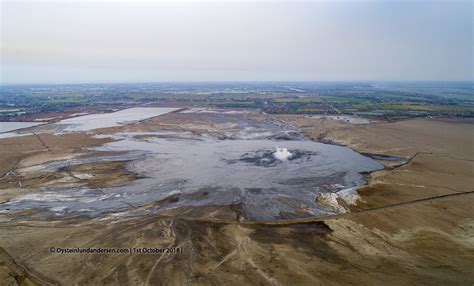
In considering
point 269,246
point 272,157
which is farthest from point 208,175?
point 269,246

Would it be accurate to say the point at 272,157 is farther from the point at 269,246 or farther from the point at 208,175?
the point at 269,246

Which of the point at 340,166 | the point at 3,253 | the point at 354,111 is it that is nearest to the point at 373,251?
the point at 340,166

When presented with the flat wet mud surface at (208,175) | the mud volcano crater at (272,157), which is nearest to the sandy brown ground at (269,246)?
the flat wet mud surface at (208,175)

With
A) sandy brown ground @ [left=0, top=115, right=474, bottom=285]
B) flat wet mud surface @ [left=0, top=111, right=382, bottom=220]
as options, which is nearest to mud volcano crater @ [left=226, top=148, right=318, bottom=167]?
flat wet mud surface @ [left=0, top=111, right=382, bottom=220]

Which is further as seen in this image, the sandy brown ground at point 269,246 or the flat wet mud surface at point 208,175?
the flat wet mud surface at point 208,175

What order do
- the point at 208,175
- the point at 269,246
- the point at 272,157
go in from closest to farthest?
the point at 269,246 → the point at 208,175 → the point at 272,157

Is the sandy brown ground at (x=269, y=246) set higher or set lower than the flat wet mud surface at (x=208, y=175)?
lower

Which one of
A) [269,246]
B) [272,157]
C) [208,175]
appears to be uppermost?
[272,157]

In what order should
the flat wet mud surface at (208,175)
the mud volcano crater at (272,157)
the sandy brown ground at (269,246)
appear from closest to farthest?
1. the sandy brown ground at (269,246)
2. the flat wet mud surface at (208,175)
3. the mud volcano crater at (272,157)

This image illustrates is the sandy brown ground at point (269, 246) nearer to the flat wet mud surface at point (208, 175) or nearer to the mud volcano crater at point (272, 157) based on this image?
the flat wet mud surface at point (208, 175)
